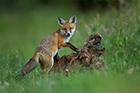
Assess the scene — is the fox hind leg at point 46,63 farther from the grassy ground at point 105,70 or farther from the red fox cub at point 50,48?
the grassy ground at point 105,70

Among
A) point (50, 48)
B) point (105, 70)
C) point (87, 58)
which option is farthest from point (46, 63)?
point (105, 70)

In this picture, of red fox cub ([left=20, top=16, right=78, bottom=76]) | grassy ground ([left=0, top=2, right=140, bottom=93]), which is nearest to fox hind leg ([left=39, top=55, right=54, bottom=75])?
red fox cub ([left=20, top=16, right=78, bottom=76])

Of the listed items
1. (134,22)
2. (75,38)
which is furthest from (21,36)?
(134,22)

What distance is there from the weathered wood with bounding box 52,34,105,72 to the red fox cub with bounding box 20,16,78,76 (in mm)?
212

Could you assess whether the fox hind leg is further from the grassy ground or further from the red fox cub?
the grassy ground

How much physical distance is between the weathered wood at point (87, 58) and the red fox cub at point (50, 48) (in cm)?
21

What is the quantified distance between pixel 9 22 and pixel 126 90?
68.5 feet

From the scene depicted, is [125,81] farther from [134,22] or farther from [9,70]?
[134,22]

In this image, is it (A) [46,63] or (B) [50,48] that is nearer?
(A) [46,63]

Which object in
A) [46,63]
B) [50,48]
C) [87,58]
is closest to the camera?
[87,58]

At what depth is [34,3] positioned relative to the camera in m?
35.6

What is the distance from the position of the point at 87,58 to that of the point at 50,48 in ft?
4.09

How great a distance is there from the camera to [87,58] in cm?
1585

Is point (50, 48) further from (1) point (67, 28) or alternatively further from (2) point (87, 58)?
(2) point (87, 58)
